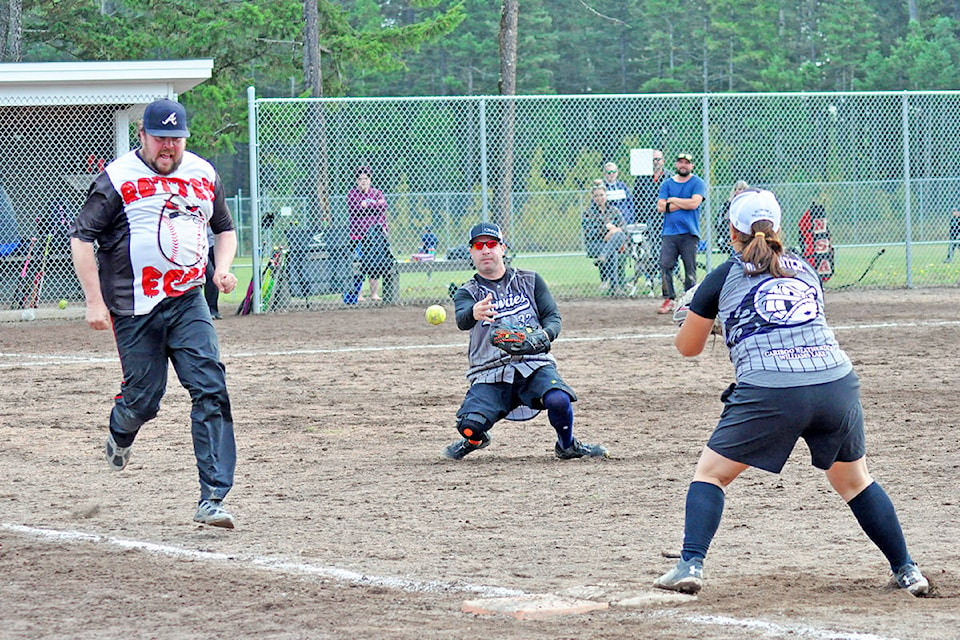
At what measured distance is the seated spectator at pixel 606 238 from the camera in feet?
65.2

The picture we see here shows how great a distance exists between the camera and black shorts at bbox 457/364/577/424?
7.93 m

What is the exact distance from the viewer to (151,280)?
20.8 ft

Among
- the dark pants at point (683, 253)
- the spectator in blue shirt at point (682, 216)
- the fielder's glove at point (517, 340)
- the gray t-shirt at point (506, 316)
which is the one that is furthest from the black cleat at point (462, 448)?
the dark pants at point (683, 253)

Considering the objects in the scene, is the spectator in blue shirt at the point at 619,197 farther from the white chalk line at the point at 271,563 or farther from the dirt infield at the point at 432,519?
the white chalk line at the point at 271,563

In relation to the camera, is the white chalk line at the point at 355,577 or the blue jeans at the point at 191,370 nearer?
the white chalk line at the point at 355,577

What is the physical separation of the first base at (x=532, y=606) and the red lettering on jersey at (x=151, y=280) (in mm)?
2318

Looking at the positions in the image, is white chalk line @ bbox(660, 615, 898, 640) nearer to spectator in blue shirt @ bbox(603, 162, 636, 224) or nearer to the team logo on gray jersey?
the team logo on gray jersey

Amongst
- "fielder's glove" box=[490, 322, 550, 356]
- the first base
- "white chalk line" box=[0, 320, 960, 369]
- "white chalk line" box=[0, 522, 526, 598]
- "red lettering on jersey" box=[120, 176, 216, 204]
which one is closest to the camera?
the first base

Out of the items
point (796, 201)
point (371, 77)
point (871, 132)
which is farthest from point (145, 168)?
point (371, 77)

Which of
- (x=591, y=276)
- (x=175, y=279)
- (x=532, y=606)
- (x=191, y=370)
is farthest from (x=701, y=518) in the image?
(x=591, y=276)

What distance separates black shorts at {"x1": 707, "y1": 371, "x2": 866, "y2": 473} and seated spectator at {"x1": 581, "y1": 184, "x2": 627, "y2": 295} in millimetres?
14835

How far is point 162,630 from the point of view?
15.3 ft

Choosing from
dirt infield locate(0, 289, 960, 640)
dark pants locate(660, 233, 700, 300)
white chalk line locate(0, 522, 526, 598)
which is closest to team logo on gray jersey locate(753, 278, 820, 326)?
dirt infield locate(0, 289, 960, 640)

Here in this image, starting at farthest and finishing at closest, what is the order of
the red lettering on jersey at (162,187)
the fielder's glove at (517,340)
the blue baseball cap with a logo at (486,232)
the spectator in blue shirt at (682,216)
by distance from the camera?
the spectator in blue shirt at (682,216), the blue baseball cap with a logo at (486,232), the fielder's glove at (517,340), the red lettering on jersey at (162,187)
